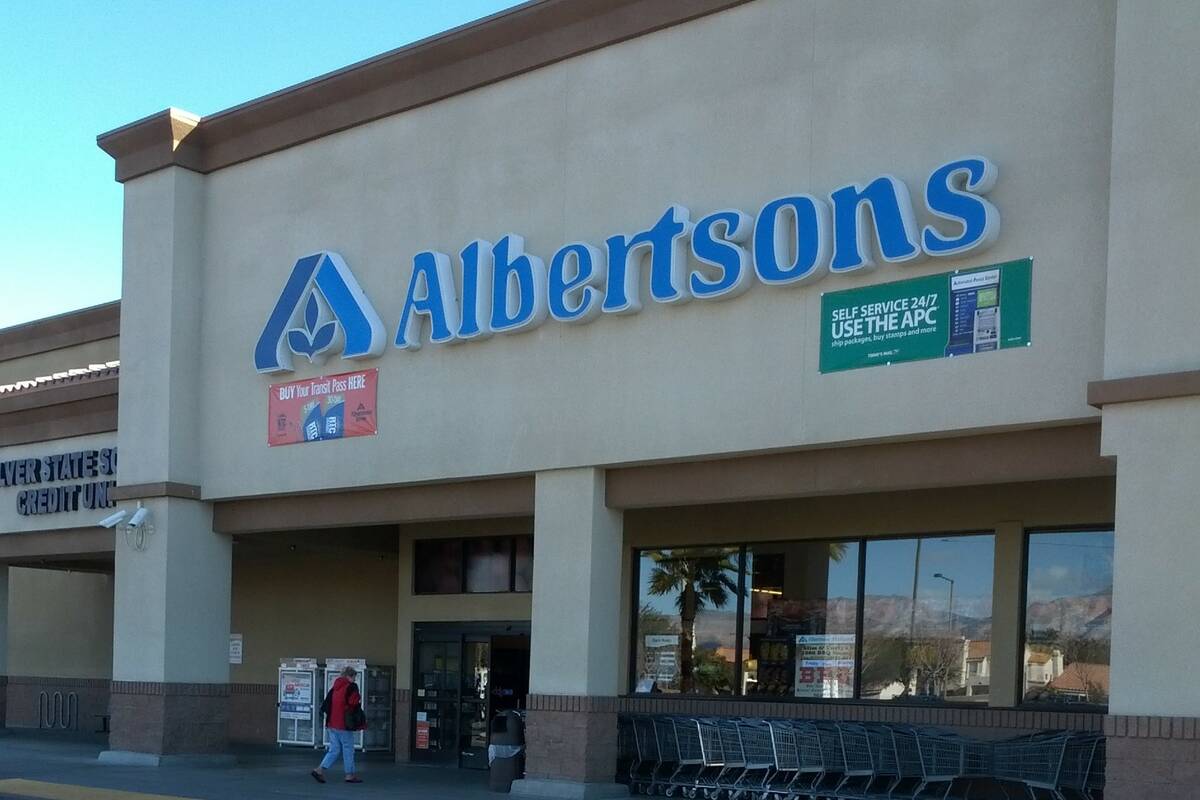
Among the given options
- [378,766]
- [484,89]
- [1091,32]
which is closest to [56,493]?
[378,766]

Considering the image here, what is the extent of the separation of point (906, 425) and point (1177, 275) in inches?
131

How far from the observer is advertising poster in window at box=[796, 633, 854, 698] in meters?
19.6

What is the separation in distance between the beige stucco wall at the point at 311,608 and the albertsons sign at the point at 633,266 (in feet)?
23.8

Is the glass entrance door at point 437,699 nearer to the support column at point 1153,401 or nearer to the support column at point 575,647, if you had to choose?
the support column at point 575,647

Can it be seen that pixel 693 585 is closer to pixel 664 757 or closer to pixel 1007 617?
pixel 664 757

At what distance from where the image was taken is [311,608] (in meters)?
30.2


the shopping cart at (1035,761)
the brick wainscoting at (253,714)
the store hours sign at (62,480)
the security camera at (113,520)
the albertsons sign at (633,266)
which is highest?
the albertsons sign at (633,266)

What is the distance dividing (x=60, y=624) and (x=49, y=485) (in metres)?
9.57

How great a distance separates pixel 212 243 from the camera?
24.5 meters

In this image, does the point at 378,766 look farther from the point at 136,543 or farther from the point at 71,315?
the point at 71,315

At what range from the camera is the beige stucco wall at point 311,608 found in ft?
94.0

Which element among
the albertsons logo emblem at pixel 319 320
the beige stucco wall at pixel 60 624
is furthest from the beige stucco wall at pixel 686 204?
the beige stucco wall at pixel 60 624

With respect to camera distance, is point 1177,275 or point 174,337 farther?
point 174,337

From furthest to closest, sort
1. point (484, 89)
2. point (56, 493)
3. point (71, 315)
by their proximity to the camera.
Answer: point (71, 315)
point (56, 493)
point (484, 89)
